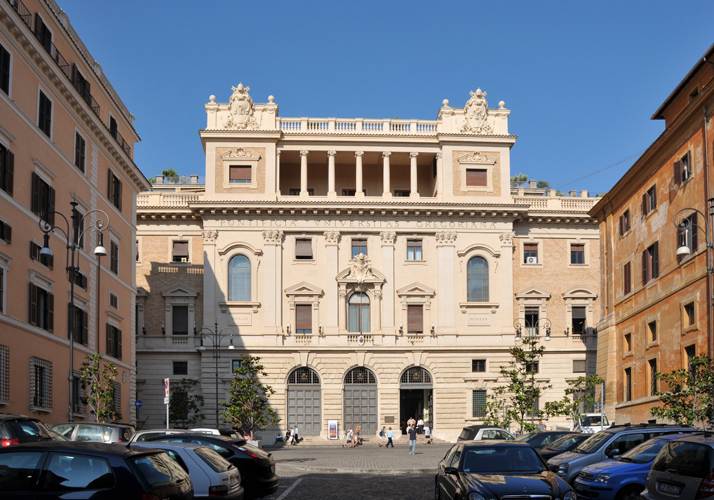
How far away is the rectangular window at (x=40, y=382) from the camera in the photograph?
3000 cm

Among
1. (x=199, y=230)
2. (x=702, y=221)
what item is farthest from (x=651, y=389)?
(x=199, y=230)

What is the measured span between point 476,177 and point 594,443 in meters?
39.4

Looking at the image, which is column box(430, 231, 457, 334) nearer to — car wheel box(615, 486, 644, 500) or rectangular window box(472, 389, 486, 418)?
rectangular window box(472, 389, 486, 418)

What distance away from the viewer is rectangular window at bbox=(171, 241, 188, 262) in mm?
58312

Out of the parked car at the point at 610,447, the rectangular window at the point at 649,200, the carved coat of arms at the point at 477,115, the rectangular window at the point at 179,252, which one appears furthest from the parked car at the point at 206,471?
the carved coat of arms at the point at 477,115

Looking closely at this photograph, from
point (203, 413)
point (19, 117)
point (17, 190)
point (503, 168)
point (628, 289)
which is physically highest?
point (503, 168)

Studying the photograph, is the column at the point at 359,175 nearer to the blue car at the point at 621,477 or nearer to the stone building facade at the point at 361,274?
the stone building facade at the point at 361,274

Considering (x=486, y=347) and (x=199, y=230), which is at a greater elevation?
(x=199, y=230)

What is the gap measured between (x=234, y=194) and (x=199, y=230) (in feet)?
12.3

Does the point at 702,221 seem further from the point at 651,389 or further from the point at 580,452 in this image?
the point at 580,452

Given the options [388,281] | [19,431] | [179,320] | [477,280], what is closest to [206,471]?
[19,431]

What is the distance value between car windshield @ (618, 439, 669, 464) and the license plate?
3.65 meters

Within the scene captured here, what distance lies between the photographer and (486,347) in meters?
55.8

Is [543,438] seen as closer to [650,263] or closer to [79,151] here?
[650,263]
